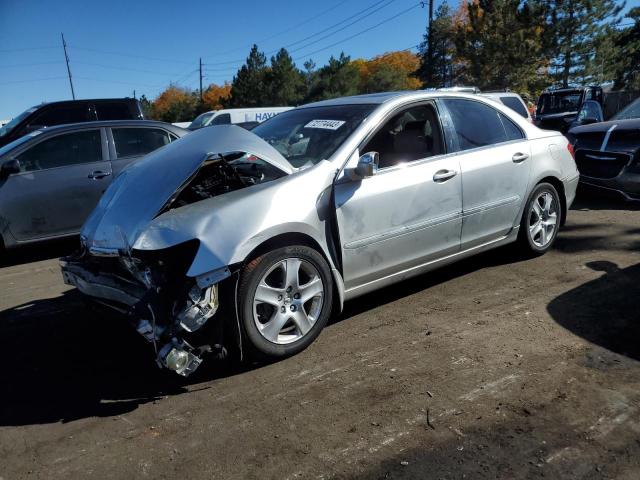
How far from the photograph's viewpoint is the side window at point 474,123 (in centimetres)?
457

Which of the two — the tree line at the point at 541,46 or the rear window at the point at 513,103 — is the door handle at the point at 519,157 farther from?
the tree line at the point at 541,46

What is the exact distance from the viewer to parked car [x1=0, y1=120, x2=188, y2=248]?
636cm

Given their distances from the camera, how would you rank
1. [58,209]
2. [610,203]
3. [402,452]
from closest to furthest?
[402,452] < [58,209] < [610,203]

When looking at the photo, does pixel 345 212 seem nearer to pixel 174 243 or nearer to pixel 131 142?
pixel 174 243

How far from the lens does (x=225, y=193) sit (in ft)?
11.5

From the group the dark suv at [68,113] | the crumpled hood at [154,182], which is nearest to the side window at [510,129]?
the crumpled hood at [154,182]

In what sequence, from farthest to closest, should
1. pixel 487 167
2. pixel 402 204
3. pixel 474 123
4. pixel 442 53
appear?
1. pixel 442 53
2. pixel 474 123
3. pixel 487 167
4. pixel 402 204

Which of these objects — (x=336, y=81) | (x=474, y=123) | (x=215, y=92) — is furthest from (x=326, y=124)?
(x=215, y=92)

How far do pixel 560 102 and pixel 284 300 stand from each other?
18.0 meters

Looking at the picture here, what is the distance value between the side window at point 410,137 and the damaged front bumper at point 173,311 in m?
1.83

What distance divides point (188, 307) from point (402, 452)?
Answer: 54.1 inches

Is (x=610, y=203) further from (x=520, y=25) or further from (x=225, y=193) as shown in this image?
(x=520, y=25)

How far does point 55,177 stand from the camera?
21.6ft

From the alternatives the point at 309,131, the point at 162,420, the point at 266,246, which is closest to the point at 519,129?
the point at 309,131
